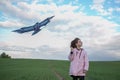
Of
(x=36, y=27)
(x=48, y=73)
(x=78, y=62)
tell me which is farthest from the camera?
(x=48, y=73)

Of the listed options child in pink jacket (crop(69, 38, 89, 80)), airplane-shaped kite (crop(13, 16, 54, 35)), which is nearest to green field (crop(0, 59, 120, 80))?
airplane-shaped kite (crop(13, 16, 54, 35))

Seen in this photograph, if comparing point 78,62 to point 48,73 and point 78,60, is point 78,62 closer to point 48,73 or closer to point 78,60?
point 78,60

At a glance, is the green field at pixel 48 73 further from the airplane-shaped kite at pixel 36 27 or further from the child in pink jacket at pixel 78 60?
the child in pink jacket at pixel 78 60

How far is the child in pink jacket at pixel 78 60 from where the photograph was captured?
11.1 meters

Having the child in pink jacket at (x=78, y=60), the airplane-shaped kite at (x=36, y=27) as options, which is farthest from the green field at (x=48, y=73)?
the child in pink jacket at (x=78, y=60)

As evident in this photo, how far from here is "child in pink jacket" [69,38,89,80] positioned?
1115cm

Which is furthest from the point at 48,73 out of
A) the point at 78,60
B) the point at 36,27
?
the point at 78,60

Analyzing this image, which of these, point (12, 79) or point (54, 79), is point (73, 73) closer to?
point (54, 79)

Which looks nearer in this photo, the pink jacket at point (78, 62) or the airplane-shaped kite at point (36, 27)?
the pink jacket at point (78, 62)

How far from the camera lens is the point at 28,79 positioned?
20891mm

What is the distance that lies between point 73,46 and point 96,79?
10.9 metres

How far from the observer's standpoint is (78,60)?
1123cm

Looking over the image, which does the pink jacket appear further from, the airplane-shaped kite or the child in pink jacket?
the airplane-shaped kite

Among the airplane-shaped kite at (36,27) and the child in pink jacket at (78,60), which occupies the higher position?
the airplane-shaped kite at (36,27)
